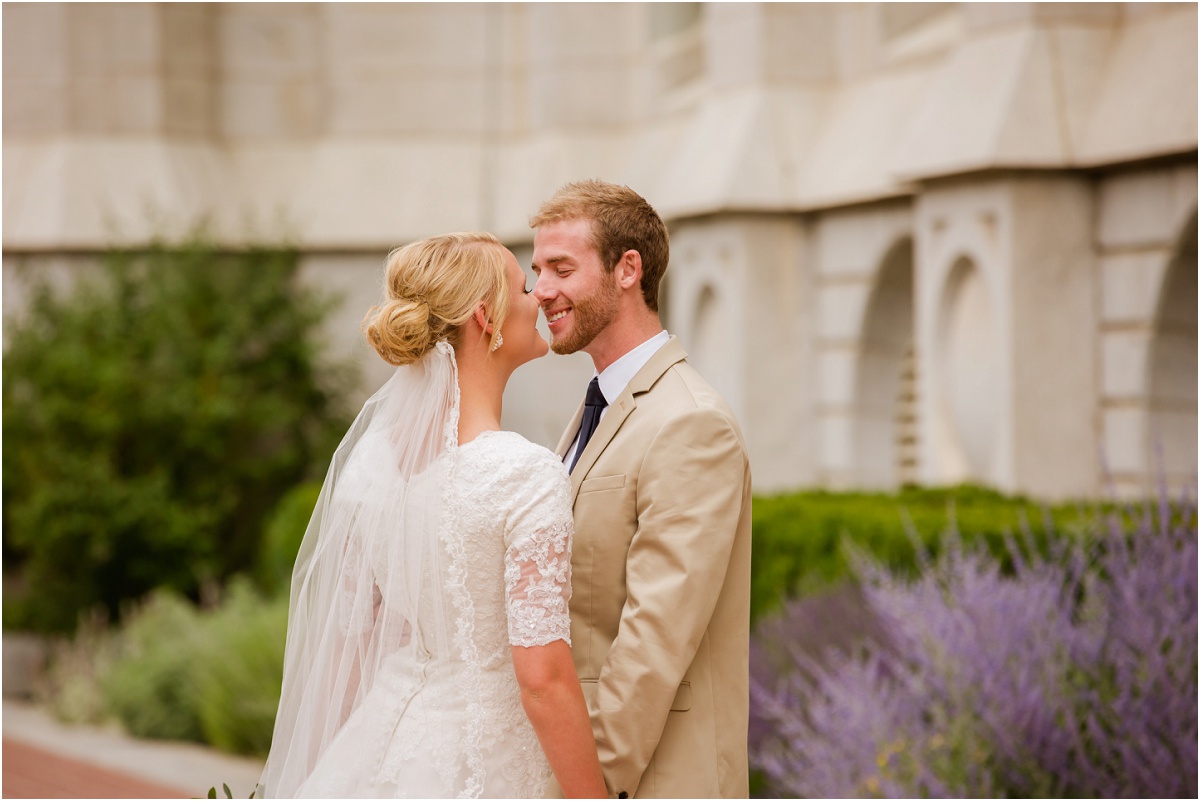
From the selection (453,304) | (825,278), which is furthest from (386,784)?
(825,278)

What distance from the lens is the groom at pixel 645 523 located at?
2.59 meters

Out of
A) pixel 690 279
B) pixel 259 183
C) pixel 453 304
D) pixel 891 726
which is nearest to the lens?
pixel 453 304

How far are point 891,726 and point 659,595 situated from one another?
2301mm

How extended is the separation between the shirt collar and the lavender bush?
192 cm

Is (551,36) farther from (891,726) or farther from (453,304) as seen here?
(453,304)

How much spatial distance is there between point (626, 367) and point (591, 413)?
15 cm

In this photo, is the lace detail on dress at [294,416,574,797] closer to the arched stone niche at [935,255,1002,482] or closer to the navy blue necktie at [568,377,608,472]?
the navy blue necktie at [568,377,608,472]

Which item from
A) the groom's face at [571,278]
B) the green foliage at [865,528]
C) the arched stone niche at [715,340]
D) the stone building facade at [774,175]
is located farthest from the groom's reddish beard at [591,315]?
the arched stone niche at [715,340]

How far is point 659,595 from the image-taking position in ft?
8.48

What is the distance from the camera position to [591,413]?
3053 mm

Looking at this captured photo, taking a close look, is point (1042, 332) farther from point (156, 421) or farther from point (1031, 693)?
point (156, 421)

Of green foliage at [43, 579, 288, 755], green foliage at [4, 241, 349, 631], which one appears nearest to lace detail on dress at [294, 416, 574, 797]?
green foliage at [43, 579, 288, 755]

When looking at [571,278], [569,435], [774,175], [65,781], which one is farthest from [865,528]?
[65,781]

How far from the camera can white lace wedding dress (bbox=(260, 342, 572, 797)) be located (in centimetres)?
258
